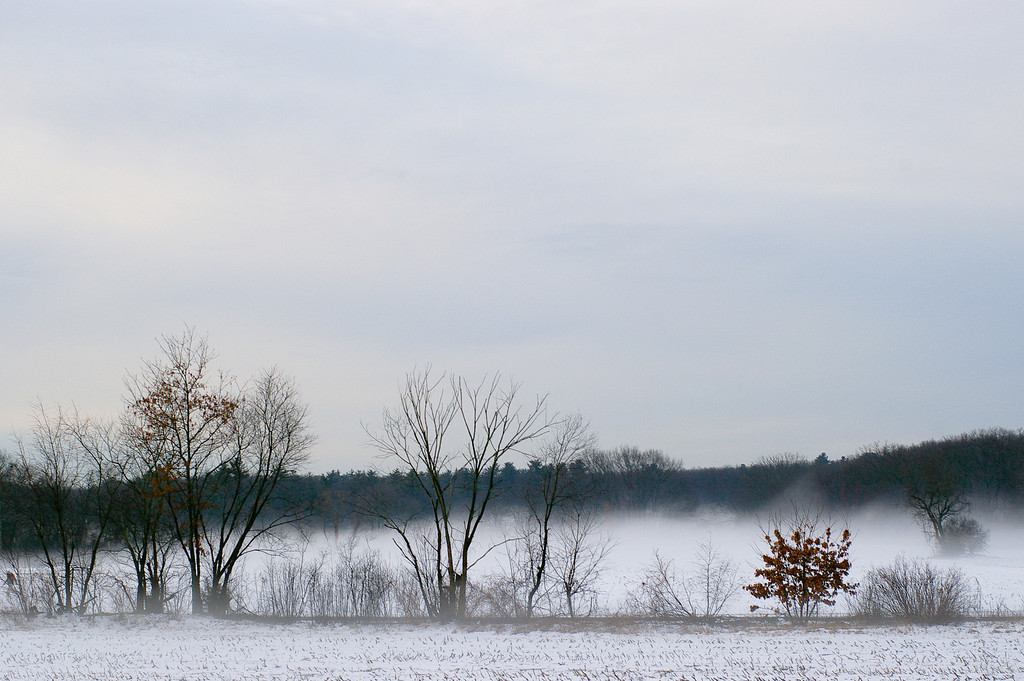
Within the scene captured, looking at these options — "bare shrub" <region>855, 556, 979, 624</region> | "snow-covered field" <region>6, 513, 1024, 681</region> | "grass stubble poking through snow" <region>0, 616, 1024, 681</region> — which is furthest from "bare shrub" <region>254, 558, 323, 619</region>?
"bare shrub" <region>855, 556, 979, 624</region>

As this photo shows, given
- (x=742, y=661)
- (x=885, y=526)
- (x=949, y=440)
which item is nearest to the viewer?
(x=742, y=661)

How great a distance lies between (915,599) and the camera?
68.8ft

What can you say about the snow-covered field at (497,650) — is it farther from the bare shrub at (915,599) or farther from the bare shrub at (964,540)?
the bare shrub at (964,540)

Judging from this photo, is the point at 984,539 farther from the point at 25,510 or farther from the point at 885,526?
the point at 25,510

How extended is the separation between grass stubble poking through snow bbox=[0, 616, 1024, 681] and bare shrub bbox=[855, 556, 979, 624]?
1175 millimetres

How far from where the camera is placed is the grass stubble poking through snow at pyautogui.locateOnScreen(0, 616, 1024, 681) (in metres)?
15.1

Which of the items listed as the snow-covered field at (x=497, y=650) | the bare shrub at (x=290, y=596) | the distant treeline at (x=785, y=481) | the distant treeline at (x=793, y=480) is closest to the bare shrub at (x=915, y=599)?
the snow-covered field at (x=497, y=650)

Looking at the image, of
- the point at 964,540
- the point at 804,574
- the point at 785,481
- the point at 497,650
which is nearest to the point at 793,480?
the point at 785,481

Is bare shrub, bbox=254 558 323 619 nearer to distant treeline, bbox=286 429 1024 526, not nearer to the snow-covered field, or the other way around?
the snow-covered field

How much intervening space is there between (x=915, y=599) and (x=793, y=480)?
8299 cm

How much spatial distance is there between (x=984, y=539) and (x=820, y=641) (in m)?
45.7

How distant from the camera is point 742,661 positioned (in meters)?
15.9

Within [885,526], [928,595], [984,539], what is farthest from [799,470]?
[928,595]

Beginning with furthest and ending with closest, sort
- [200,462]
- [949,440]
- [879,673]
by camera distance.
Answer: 1. [949,440]
2. [200,462]
3. [879,673]
